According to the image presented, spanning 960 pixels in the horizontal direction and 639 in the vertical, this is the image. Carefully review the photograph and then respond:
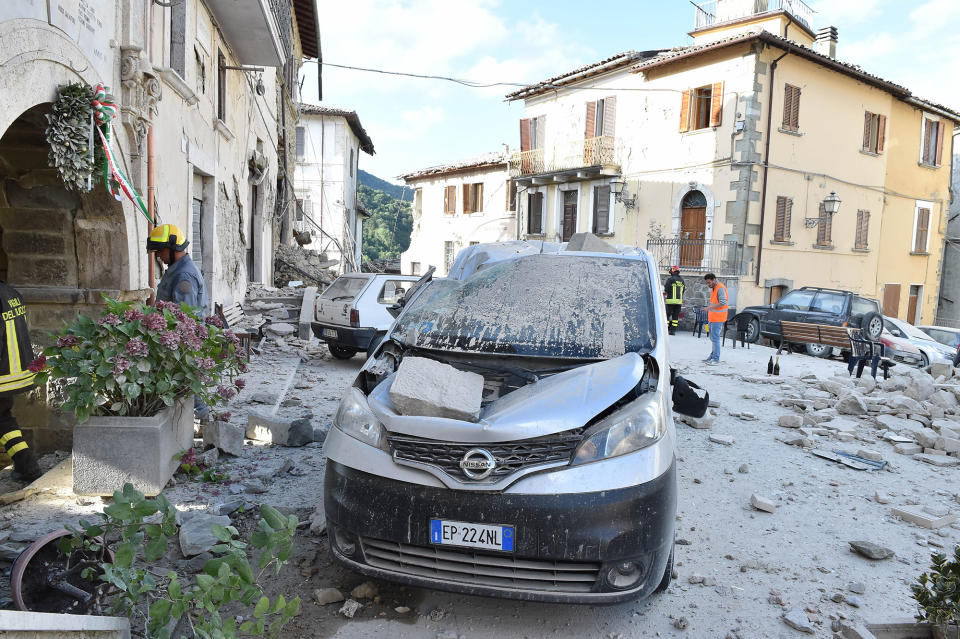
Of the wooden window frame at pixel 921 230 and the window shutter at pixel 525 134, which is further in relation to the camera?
the window shutter at pixel 525 134

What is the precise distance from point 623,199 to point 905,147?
11.5 meters

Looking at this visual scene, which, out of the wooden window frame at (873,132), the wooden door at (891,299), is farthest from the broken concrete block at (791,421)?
the wooden door at (891,299)

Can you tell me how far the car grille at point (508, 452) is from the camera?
2.81 meters

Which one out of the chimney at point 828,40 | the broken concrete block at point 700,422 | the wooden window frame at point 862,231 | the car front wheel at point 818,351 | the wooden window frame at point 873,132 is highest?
the chimney at point 828,40

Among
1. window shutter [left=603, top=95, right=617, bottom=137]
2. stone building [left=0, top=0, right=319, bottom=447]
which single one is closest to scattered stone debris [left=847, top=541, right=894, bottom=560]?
stone building [left=0, top=0, right=319, bottom=447]

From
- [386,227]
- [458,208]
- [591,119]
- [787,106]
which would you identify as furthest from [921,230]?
[386,227]

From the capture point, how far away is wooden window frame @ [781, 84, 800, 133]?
21.1 metres

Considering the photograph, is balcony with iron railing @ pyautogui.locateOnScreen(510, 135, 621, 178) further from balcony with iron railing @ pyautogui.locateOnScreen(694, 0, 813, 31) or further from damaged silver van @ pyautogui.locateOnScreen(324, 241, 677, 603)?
damaged silver van @ pyautogui.locateOnScreen(324, 241, 677, 603)

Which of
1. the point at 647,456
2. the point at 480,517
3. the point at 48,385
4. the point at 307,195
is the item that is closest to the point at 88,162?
the point at 48,385

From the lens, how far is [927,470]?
19.2 ft

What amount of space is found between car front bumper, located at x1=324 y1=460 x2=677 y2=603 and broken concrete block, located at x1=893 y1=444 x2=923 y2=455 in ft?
15.6

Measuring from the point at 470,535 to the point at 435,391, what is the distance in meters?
0.69

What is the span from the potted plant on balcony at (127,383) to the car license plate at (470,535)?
2356 mm

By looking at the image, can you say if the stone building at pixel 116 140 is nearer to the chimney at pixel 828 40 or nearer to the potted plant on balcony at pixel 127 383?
the potted plant on balcony at pixel 127 383
